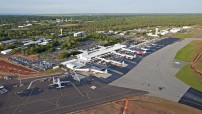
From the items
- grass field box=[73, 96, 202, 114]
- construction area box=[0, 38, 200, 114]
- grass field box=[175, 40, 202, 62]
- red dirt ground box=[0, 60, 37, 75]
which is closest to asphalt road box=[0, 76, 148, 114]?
construction area box=[0, 38, 200, 114]

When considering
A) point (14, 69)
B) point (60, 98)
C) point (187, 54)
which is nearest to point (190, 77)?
point (187, 54)

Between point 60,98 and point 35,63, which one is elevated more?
point 35,63

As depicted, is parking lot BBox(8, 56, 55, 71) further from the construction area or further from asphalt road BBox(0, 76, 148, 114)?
asphalt road BBox(0, 76, 148, 114)

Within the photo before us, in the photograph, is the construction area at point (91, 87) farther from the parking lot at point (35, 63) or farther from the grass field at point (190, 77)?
the parking lot at point (35, 63)

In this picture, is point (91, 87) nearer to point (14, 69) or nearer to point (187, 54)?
point (14, 69)

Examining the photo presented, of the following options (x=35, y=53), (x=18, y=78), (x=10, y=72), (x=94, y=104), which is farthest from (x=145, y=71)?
(x=35, y=53)
